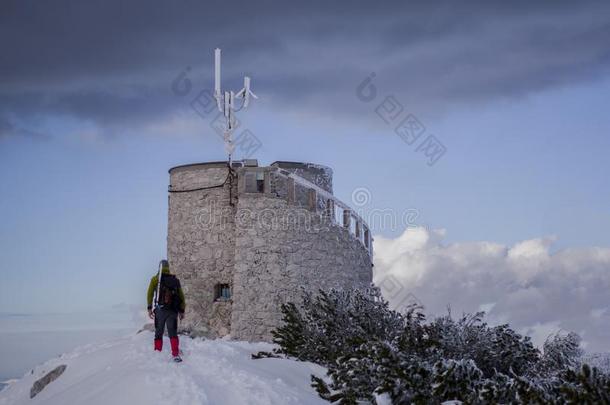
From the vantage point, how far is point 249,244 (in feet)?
55.9

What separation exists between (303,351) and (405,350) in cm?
270

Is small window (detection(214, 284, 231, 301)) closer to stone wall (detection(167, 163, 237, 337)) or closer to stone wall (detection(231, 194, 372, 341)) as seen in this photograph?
stone wall (detection(167, 163, 237, 337))

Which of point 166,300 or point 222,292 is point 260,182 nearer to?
point 222,292

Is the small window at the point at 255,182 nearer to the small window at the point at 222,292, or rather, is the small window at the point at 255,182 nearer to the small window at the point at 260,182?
the small window at the point at 260,182

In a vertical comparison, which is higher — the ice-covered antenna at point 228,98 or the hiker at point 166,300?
the ice-covered antenna at point 228,98

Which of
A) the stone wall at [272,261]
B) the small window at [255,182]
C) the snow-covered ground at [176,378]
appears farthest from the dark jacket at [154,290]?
the small window at [255,182]

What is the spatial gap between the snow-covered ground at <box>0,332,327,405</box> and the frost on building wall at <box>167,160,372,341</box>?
2.60 meters

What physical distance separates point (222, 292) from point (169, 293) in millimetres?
5785

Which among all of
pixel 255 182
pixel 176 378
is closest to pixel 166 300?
pixel 176 378

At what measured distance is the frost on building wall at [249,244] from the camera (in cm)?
1686

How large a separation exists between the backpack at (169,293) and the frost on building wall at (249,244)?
14.6 ft

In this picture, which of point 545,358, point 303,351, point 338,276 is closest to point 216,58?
point 338,276

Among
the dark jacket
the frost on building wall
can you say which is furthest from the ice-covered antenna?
the dark jacket

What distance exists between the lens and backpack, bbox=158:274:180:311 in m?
12.0
